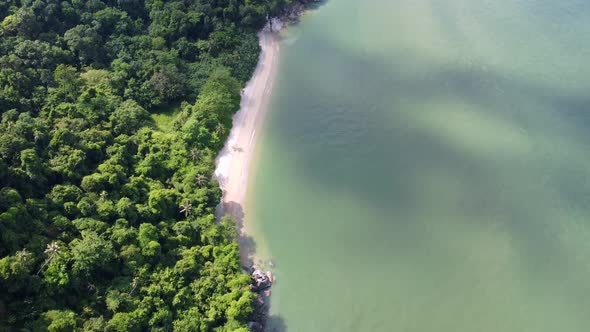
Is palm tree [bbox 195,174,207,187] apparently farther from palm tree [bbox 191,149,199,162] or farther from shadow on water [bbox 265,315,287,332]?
shadow on water [bbox 265,315,287,332]

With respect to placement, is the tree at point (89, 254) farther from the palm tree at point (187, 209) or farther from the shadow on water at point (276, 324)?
the shadow on water at point (276, 324)

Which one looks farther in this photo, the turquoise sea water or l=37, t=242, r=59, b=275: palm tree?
the turquoise sea water

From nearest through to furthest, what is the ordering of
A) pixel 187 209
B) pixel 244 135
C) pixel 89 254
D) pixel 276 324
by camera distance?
pixel 89 254, pixel 276 324, pixel 187 209, pixel 244 135

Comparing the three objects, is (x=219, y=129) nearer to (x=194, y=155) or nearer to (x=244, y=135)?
(x=244, y=135)

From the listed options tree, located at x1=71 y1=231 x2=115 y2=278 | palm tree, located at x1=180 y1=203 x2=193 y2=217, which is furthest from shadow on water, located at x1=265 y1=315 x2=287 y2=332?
tree, located at x1=71 y1=231 x2=115 y2=278

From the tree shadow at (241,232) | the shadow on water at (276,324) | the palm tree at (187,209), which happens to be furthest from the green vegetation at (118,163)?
the shadow on water at (276,324)

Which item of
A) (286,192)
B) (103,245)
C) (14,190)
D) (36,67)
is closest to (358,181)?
(286,192)

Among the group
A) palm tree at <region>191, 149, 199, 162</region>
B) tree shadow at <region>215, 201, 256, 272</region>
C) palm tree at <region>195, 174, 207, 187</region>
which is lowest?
tree shadow at <region>215, 201, 256, 272</region>

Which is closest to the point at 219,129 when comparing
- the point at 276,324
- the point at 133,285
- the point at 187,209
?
the point at 187,209
